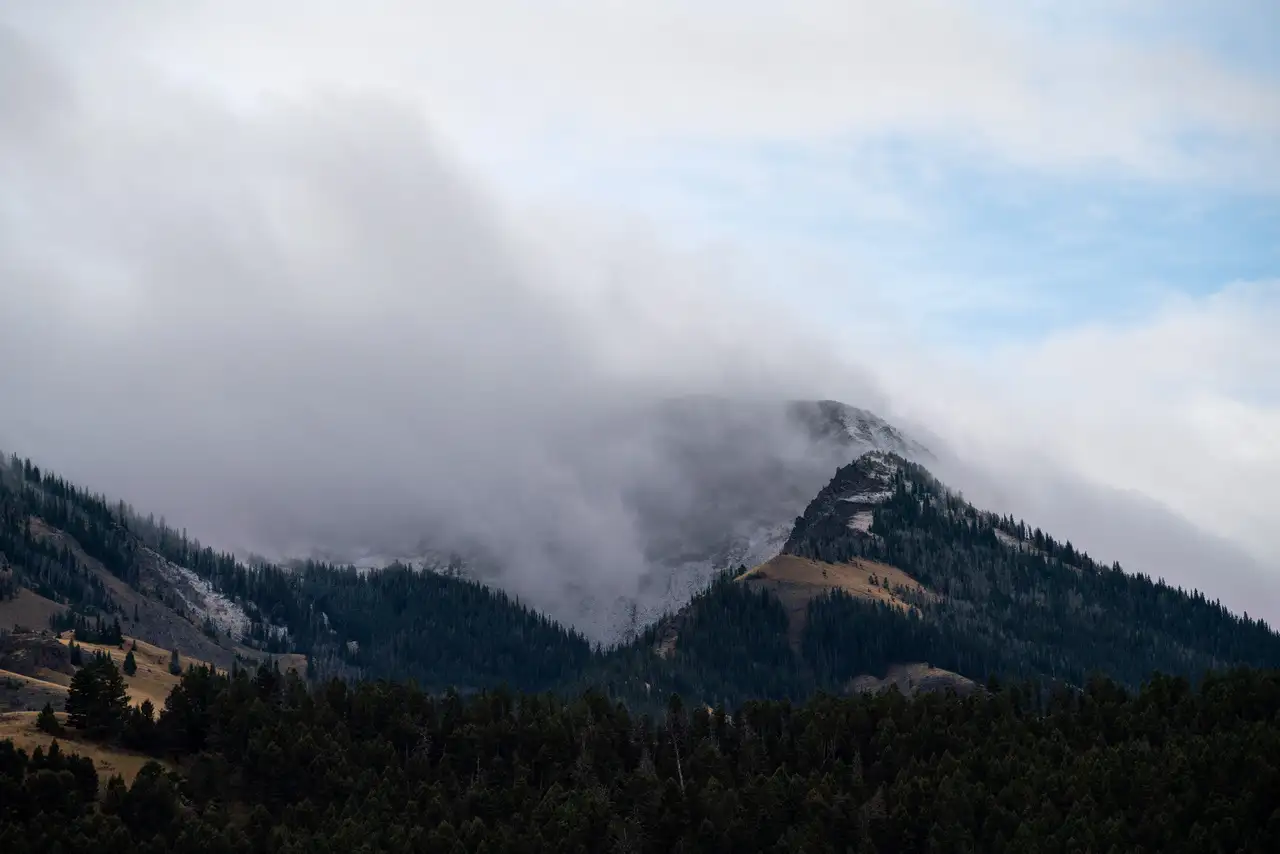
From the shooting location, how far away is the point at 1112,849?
7820 inches

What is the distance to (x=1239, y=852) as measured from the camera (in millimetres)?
196750

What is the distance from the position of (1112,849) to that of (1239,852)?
15.4 meters
